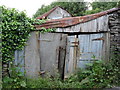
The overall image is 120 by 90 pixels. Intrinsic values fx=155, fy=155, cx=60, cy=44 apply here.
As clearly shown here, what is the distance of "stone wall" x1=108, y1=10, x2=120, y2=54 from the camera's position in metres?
6.16

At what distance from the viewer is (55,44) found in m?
5.94

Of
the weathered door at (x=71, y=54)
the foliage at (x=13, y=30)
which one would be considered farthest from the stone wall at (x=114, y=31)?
the foliage at (x=13, y=30)

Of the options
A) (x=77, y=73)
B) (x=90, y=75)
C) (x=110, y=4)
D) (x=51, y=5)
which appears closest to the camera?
(x=90, y=75)

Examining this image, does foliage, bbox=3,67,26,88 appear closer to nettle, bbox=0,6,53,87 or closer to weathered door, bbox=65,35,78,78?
nettle, bbox=0,6,53,87

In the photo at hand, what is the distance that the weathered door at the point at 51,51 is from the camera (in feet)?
19.3

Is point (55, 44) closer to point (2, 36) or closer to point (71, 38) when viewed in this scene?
point (71, 38)

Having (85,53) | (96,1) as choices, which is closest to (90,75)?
(85,53)

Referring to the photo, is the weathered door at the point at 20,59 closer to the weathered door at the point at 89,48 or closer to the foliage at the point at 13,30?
the foliage at the point at 13,30

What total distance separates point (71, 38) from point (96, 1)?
13844 mm

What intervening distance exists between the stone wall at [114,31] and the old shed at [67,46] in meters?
0.13

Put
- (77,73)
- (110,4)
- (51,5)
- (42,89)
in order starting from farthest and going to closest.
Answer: (51,5)
(110,4)
(77,73)
(42,89)

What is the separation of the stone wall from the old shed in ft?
0.42

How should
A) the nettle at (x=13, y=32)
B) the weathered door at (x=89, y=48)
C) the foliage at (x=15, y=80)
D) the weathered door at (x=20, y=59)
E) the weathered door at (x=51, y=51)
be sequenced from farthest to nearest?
the weathered door at (x=89, y=48) → the weathered door at (x=51, y=51) → the weathered door at (x=20, y=59) → the nettle at (x=13, y=32) → the foliage at (x=15, y=80)

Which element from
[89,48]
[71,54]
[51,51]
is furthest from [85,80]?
[51,51]
